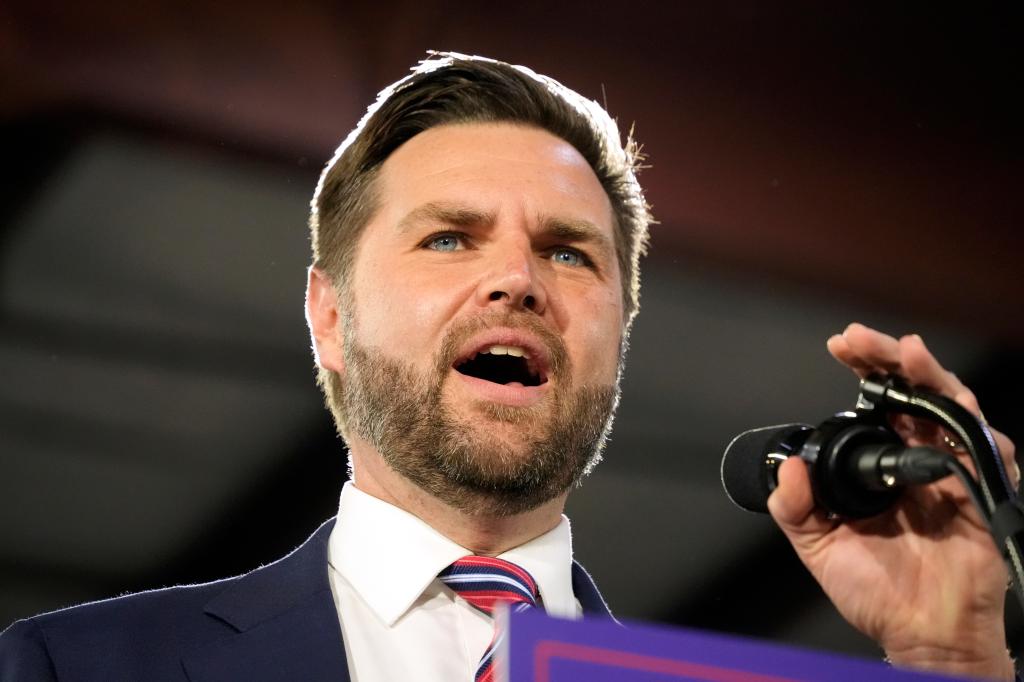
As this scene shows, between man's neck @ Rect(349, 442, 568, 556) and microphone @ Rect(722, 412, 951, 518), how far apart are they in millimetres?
466

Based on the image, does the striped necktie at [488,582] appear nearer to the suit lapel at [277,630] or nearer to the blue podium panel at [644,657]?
the suit lapel at [277,630]

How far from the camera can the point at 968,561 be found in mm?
1406

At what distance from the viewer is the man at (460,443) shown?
143 cm

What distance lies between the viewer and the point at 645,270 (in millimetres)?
2406

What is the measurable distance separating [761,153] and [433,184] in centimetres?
98

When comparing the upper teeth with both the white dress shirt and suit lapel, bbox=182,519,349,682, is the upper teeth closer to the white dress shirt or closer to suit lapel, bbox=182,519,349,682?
the white dress shirt


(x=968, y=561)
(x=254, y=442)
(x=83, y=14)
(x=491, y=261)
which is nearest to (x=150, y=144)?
(x=83, y=14)

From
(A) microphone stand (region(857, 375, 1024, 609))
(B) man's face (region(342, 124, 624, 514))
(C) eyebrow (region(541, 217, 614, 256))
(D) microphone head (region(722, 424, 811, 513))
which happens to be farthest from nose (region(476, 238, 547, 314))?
(A) microphone stand (region(857, 375, 1024, 609))

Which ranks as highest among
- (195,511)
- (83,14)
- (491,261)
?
(83,14)

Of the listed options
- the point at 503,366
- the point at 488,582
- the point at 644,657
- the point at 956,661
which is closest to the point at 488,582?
the point at 488,582

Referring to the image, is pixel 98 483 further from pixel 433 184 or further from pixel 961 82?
pixel 961 82

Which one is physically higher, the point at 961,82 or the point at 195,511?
the point at 961,82

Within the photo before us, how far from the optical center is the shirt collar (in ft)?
5.43

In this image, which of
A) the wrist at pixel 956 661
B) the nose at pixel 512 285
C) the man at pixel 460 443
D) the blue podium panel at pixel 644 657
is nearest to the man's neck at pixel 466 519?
the man at pixel 460 443
